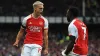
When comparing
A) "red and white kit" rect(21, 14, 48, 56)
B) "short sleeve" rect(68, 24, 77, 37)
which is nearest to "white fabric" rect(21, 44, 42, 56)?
"red and white kit" rect(21, 14, 48, 56)

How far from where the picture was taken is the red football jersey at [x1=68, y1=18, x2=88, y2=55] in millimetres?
9898

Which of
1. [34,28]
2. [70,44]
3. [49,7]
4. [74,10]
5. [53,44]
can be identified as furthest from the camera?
[49,7]

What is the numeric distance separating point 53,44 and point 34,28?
1517cm

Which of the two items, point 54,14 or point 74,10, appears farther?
point 54,14

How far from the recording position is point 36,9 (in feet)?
37.9

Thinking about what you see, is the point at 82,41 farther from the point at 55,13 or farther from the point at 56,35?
the point at 55,13

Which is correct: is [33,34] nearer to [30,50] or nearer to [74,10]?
[30,50]

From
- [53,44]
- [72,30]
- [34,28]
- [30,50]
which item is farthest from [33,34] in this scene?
[53,44]

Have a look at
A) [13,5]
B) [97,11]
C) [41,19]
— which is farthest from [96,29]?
[41,19]

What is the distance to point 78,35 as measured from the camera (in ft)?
32.6

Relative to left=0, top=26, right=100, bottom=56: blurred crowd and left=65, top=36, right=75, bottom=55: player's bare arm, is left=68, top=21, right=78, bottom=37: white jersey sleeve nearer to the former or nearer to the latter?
left=65, top=36, right=75, bottom=55: player's bare arm

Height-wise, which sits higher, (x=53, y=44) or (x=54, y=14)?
(x=54, y=14)

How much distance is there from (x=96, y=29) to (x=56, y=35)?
177 inches

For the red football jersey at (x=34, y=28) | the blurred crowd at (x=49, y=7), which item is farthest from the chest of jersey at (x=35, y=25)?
the blurred crowd at (x=49, y=7)
